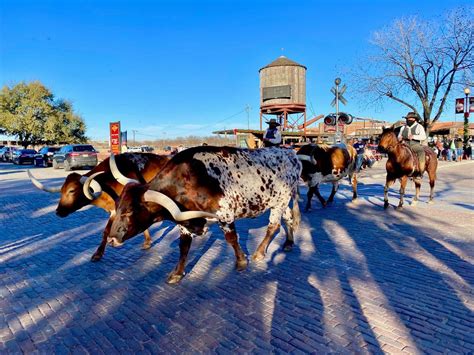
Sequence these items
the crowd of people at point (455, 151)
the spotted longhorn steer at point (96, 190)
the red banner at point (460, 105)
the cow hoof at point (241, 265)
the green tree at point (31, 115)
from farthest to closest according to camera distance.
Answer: the green tree at point (31, 115), the crowd of people at point (455, 151), the red banner at point (460, 105), the spotted longhorn steer at point (96, 190), the cow hoof at point (241, 265)

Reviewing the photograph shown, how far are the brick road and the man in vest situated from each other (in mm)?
2595

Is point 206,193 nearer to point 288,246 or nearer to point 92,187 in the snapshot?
point 92,187

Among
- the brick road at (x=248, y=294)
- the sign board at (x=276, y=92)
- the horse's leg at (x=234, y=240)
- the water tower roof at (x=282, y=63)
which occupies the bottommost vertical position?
the brick road at (x=248, y=294)

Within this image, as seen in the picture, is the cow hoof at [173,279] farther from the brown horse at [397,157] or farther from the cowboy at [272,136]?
the brown horse at [397,157]

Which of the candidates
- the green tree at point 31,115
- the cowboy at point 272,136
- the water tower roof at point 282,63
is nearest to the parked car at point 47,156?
the green tree at point 31,115

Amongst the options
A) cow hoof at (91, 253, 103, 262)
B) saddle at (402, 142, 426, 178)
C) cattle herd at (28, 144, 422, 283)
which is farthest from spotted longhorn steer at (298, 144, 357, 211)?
cow hoof at (91, 253, 103, 262)

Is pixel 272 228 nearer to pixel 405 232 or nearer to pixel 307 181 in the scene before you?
pixel 405 232

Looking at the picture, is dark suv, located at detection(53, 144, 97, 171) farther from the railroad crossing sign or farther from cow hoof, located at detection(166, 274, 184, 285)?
cow hoof, located at detection(166, 274, 184, 285)

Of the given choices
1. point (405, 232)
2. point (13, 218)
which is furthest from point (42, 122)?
point (405, 232)

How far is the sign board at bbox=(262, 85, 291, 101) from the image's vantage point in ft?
97.9

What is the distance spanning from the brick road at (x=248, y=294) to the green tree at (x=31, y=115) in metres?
46.3

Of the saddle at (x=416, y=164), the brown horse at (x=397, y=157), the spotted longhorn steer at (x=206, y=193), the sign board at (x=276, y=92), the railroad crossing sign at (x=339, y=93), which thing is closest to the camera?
the spotted longhorn steer at (x=206, y=193)

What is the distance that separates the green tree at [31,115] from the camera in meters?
45.8

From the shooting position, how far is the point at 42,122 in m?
47.3
